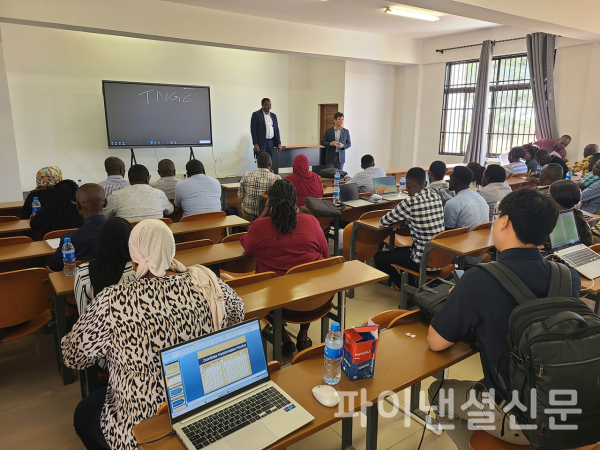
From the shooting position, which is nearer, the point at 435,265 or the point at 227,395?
the point at 227,395

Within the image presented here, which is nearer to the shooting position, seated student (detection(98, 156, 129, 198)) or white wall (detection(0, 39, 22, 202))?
seated student (detection(98, 156, 129, 198))

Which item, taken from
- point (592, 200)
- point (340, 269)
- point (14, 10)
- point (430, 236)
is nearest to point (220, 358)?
point (340, 269)

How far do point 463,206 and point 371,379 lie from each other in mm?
2605

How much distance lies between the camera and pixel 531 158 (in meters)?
7.22

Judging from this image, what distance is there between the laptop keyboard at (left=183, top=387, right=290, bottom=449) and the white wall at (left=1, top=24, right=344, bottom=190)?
8093 mm

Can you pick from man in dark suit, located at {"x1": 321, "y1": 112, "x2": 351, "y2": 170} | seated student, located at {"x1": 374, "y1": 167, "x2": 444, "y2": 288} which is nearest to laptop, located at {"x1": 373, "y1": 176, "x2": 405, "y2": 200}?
seated student, located at {"x1": 374, "y1": 167, "x2": 444, "y2": 288}

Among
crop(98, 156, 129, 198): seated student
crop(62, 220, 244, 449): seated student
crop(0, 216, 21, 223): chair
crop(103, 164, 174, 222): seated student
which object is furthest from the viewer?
crop(98, 156, 129, 198): seated student

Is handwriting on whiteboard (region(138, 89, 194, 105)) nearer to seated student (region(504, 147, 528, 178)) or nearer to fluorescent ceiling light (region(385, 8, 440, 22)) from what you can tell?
fluorescent ceiling light (region(385, 8, 440, 22))

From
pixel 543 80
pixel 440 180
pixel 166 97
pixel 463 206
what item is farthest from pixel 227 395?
pixel 543 80

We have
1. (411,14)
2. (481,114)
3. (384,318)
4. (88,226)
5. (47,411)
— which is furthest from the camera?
(481,114)

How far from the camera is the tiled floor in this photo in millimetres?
2168

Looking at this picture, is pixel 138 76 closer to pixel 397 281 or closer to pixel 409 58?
pixel 409 58

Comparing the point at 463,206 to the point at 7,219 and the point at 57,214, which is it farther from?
the point at 7,219

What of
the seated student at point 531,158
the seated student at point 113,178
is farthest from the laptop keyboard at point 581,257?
the seated student at point 531,158
